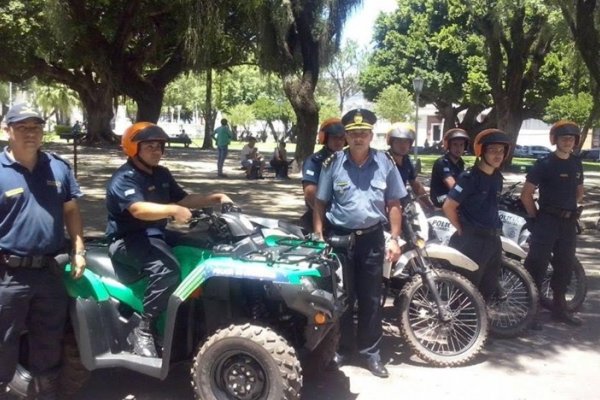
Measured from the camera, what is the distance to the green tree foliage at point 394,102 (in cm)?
5244

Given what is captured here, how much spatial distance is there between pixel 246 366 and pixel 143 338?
2.38ft

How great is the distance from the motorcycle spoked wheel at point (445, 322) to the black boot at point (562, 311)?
1.64m

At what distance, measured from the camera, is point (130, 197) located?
449cm

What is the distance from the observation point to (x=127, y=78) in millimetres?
17594

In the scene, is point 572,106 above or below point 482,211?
above

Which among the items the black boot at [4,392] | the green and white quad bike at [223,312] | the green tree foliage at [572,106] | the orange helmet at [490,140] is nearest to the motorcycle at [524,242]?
the orange helmet at [490,140]

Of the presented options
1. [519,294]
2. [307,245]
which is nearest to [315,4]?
[519,294]

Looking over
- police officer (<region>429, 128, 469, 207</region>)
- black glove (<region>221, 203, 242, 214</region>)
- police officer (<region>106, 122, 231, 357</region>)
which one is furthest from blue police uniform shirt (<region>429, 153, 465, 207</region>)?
police officer (<region>106, 122, 231, 357</region>)

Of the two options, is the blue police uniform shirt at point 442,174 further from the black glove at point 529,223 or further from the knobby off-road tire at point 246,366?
the knobby off-road tire at point 246,366

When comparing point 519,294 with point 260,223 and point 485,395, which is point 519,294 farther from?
point 260,223

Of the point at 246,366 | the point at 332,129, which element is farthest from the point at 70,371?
the point at 332,129

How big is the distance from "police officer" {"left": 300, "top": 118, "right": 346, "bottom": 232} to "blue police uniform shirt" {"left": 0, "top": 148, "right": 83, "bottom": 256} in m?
2.32

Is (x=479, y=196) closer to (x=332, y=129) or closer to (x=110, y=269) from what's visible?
(x=332, y=129)

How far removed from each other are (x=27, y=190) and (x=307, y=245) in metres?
1.74
